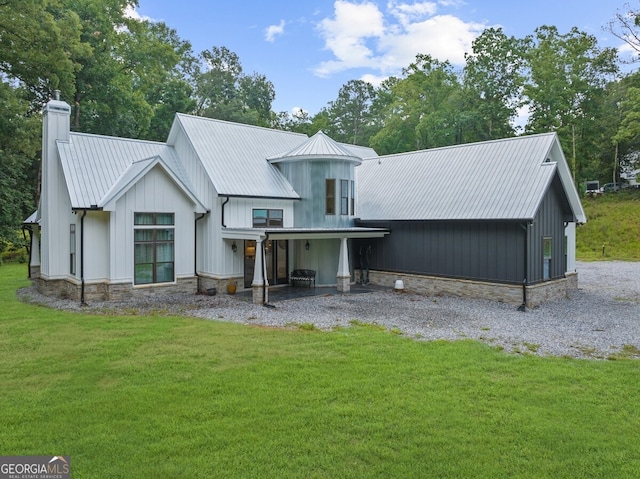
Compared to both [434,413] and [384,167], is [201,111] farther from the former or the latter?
[434,413]

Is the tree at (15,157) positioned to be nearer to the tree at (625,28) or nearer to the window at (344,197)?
the window at (344,197)

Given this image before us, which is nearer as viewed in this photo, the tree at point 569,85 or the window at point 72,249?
the window at point 72,249

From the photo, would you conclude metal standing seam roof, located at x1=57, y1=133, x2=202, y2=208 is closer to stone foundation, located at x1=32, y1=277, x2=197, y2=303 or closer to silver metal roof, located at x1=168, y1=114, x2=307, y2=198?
silver metal roof, located at x1=168, y1=114, x2=307, y2=198

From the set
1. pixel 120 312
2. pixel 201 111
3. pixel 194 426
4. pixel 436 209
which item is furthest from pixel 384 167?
pixel 201 111

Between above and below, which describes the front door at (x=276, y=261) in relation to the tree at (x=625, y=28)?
below

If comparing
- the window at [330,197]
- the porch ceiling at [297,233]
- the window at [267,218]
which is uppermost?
the window at [330,197]

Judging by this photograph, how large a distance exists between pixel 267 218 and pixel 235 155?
9.49 ft

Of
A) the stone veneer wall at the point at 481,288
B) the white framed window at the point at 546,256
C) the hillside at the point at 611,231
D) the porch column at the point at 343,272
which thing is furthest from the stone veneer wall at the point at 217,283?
the hillside at the point at 611,231

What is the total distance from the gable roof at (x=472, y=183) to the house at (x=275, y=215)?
0.05 m

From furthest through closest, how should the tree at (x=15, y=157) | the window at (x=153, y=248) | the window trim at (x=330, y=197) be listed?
the tree at (x=15, y=157) → the window trim at (x=330, y=197) → the window at (x=153, y=248)

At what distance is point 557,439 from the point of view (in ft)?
15.1

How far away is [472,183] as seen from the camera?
50.6 ft

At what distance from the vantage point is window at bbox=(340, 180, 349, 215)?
1711 centimetres

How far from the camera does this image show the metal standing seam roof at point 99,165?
13.4m
